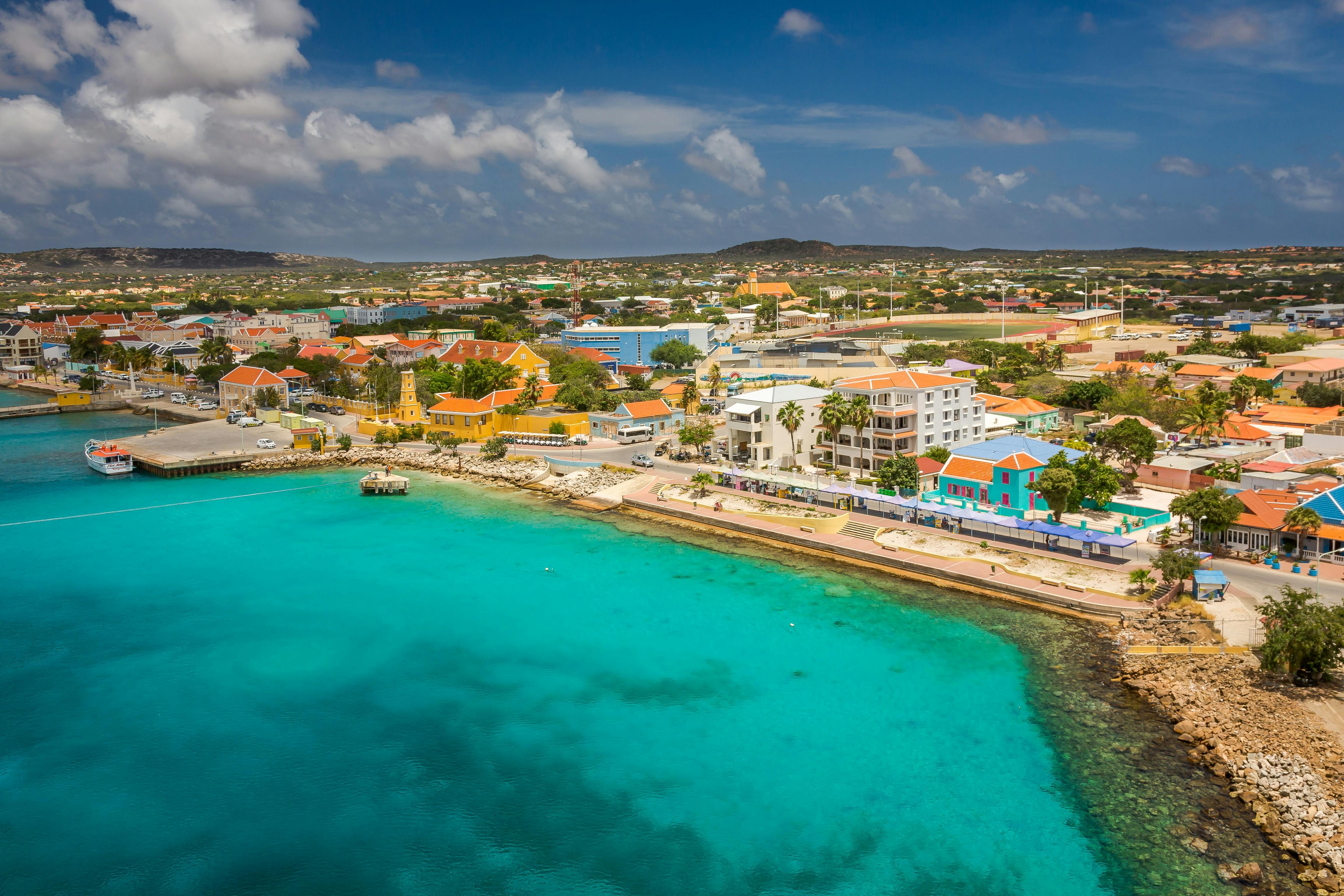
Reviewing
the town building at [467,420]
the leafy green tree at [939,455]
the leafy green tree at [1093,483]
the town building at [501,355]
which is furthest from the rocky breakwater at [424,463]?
the leafy green tree at [1093,483]

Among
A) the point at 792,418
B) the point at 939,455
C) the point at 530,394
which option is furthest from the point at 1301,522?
the point at 530,394

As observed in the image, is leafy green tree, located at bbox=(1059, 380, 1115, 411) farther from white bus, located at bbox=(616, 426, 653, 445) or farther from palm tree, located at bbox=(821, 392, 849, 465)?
white bus, located at bbox=(616, 426, 653, 445)

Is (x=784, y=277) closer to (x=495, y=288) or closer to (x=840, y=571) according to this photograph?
(x=495, y=288)

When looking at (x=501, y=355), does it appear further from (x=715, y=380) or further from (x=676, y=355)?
(x=715, y=380)

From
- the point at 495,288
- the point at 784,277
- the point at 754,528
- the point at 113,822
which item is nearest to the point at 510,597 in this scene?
the point at 754,528

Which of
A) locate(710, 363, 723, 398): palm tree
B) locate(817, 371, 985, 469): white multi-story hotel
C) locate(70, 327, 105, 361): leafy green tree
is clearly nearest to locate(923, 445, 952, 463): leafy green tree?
locate(817, 371, 985, 469): white multi-story hotel

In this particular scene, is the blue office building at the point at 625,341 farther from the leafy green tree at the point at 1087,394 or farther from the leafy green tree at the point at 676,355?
the leafy green tree at the point at 1087,394
